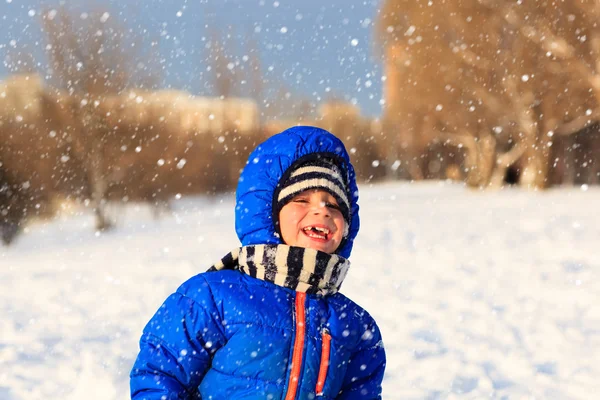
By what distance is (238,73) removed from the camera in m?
26.8

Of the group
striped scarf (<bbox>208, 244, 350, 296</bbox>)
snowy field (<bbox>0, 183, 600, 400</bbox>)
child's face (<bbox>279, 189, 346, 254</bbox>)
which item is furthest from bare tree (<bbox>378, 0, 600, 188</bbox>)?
striped scarf (<bbox>208, 244, 350, 296</bbox>)

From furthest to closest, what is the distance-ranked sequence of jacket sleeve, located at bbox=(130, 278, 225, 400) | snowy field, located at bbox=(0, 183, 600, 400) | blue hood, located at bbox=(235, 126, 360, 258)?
snowy field, located at bbox=(0, 183, 600, 400) < blue hood, located at bbox=(235, 126, 360, 258) < jacket sleeve, located at bbox=(130, 278, 225, 400)

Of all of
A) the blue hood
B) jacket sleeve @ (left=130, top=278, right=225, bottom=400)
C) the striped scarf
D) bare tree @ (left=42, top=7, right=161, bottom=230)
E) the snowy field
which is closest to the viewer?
jacket sleeve @ (left=130, top=278, right=225, bottom=400)

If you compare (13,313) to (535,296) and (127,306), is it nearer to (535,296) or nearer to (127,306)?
(127,306)

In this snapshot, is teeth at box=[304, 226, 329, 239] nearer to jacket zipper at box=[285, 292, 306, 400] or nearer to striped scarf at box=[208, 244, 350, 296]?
striped scarf at box=[208, 244, 350, 296]

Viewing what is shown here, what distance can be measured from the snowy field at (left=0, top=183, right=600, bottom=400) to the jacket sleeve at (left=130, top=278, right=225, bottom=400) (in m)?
2.44

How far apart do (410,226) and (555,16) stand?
954 centimetres

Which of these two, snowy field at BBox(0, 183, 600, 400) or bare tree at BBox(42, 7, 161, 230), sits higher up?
Answer: bare tree at BBox(42, 7, 161, 230)

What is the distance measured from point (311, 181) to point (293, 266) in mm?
281

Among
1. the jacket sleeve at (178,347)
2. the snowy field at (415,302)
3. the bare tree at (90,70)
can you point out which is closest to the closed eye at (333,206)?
the jacket sleeve at (178,347)

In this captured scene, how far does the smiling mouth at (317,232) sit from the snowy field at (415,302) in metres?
2.49

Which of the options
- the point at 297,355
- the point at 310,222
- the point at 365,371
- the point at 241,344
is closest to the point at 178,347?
the point at 241,344

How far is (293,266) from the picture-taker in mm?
1843

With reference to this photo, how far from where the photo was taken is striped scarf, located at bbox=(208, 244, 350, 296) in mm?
1846
